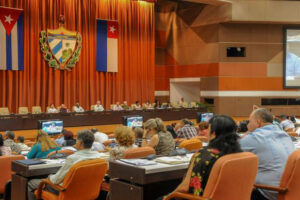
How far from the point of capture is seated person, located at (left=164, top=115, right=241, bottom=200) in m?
2.74

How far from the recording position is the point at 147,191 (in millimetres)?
3732

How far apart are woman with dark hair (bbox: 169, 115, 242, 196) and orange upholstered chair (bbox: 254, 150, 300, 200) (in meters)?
0.50

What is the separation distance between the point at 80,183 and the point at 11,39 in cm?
1290

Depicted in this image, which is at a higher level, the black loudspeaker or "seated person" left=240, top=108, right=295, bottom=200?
the black loudspeaker

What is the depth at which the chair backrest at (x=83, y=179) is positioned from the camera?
11.5 ft

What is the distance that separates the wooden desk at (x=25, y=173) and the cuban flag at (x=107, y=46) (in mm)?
13894

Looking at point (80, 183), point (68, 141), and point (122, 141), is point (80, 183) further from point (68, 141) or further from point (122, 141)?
point (68, 141)

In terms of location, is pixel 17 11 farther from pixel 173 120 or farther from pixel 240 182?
pixel 240 182

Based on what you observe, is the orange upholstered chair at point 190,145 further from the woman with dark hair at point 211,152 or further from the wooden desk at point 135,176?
the woman with dark hair at point 211,152

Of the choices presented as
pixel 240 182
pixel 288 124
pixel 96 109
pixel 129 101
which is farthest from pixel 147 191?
pixel 129 101

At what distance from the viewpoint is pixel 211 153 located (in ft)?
9.09

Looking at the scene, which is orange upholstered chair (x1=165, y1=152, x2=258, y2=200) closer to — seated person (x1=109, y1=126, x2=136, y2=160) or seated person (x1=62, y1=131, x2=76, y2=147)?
seated person (x1=109, y1=126, x2=136, y2=160)

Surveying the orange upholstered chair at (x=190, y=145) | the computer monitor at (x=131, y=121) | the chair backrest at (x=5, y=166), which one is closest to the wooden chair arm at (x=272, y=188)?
the orange upholstered chair at (x=190, y=145)

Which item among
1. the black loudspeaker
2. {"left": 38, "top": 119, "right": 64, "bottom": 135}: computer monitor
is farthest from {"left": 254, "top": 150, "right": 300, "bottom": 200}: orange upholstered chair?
the black loudspeaker
